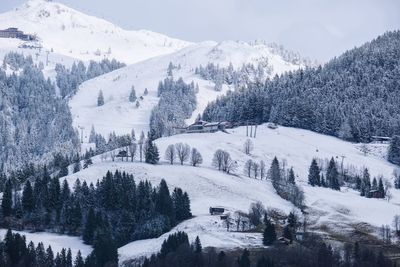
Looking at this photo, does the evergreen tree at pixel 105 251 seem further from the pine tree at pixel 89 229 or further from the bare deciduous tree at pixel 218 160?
the bare deciduous tree at pixel 218 160

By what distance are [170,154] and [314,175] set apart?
33269mm

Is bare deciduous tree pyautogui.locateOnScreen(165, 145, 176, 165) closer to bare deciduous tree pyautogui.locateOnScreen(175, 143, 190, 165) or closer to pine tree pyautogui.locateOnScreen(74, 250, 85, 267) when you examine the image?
bare deciduous tree pyautogui.locateOnScreen(175, 143, 190, 165)

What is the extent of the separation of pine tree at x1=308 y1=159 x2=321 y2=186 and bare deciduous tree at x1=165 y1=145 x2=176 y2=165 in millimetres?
31384

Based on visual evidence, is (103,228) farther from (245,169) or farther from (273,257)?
(245,169)

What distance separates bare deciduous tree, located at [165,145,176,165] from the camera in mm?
183100

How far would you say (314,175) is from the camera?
186625 millimetres

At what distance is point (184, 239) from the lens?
12688cm

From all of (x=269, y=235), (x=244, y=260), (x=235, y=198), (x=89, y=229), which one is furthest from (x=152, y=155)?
(x=244, y=260)

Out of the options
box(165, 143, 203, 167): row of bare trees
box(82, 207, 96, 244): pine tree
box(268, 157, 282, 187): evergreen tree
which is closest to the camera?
box(82, 207, 96, 244): pine tree

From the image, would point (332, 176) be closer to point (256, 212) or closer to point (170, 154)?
point (170, 154)

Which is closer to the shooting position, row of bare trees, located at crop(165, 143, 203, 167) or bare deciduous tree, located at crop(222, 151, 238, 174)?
bare deciduous tree, located at crop(222, 151, 238, 174)

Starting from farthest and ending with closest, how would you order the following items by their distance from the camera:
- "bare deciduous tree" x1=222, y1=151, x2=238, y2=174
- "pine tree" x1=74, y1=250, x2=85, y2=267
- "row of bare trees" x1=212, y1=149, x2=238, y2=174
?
1. "row of bare trees" x1=212, y1=149, x2=238, y2=174
2. "bare deciduous tree" x1=222, y1=151, x2=238, y2=174
3. "pine tree" x1=74, y1=250, x2=85, y2=267

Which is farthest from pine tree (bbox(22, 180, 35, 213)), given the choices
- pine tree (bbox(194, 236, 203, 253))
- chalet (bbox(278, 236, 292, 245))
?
chalet (bbox(278, 236, 292, 245))

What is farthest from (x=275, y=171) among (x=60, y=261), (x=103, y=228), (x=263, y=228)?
(x=60, y=261)
